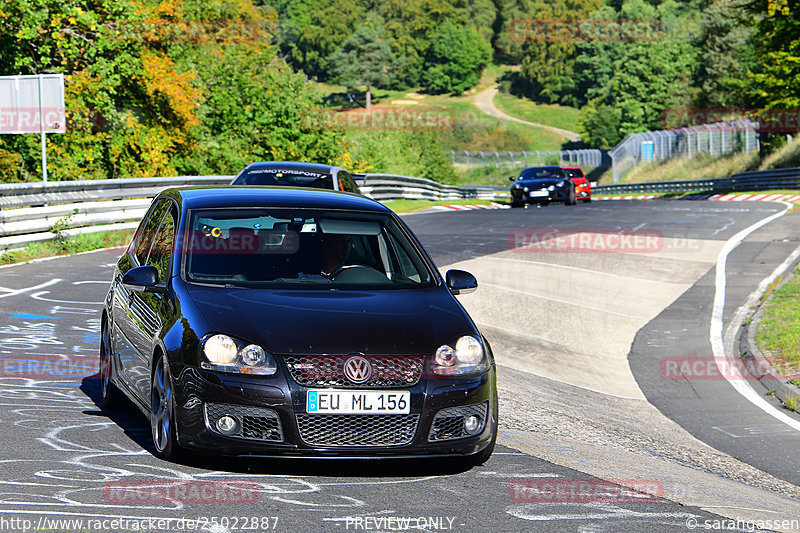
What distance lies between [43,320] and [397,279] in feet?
20.8

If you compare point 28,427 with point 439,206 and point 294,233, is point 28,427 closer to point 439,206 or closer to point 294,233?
point 294,233

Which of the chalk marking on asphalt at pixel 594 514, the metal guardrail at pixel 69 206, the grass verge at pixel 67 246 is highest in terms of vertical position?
the chalk marking on asphalt at pixel 594 514

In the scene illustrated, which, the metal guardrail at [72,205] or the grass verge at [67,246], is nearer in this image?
the grass verge at [67,246]

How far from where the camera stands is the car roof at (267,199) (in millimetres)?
7191

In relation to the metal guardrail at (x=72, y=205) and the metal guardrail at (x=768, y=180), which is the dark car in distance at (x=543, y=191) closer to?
the metal guardrail at (x=768, y=180)

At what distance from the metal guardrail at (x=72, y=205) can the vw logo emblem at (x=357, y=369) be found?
1347cm

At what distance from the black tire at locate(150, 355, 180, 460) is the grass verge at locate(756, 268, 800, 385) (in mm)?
8501

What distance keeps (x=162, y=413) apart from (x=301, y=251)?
1.42 meters

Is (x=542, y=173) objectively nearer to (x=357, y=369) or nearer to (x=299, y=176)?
(x=299, y=176)

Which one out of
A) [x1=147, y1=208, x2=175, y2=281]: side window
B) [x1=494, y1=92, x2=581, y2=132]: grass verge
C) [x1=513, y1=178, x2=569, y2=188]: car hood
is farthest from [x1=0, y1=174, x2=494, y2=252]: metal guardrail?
[x1=494, y1=92, x2=581, y2=132]: grass verge

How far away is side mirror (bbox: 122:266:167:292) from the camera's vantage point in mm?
6652

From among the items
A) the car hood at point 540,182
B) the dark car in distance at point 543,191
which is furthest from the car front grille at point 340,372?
the car hood at point 540,182

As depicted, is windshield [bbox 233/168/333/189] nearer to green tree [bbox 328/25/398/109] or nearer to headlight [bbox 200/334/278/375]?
headlight [bbox 200/334/278/375]

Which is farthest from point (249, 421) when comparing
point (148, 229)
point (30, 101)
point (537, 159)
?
point (537, 159)
